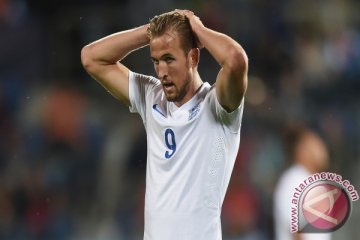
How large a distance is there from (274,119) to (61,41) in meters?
2.12

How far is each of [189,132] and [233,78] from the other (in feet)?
0.96

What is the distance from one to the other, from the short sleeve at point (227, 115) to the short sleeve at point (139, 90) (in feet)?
1.14

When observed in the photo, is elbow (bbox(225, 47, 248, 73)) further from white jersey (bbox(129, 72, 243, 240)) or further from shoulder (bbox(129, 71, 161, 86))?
shoulder (bbox(129, 71, 161, 86))

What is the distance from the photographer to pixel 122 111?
633cm

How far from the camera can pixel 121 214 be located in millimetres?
5805

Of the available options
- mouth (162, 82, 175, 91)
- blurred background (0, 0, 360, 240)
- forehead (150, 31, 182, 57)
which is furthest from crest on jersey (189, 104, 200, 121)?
blurred background (0, 0, 360, 240)

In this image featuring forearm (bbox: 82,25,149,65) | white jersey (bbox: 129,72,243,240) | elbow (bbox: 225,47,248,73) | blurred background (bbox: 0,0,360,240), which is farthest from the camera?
blurred background (bbox: 0,0,360,240)

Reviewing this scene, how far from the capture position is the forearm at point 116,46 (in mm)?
2982

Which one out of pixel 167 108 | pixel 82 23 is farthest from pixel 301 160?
pixel 167 108

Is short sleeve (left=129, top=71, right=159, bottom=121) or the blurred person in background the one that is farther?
the blurred person in background

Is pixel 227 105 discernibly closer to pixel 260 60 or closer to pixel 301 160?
pixel 301 160

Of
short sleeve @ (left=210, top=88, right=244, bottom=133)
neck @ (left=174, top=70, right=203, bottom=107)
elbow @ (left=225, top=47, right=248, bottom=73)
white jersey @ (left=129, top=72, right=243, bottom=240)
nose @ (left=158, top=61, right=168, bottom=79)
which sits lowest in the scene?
white jersey @ (left=129, top=72, right=243, bottom=240)

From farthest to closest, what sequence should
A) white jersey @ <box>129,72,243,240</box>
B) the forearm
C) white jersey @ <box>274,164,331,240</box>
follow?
white jersey @ <box>274,164,331,240</box>, the forearm, white jersey @ <box>129,72,243,240</box>

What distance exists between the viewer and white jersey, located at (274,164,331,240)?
5543 mm
